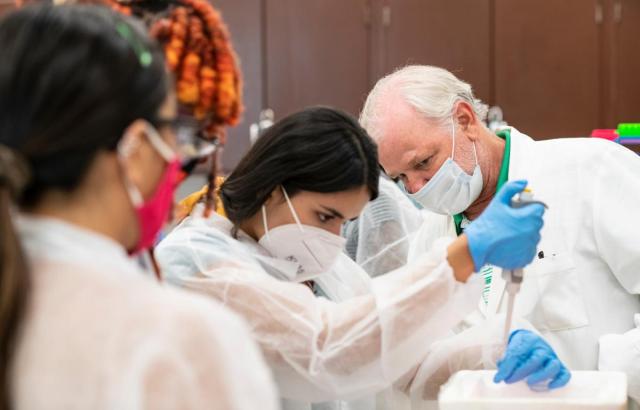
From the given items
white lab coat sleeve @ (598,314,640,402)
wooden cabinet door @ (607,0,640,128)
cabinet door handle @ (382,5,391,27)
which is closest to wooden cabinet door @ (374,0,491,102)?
cabinet door handle @ (382,5,391,27)

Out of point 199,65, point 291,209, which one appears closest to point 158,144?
point 199,65

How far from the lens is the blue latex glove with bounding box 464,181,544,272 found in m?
1.38

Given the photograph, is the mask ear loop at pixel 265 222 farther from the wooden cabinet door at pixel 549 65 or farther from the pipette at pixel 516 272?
the wooden cabinet door at pixel 549 65

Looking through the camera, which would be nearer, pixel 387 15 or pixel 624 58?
pixel 624 58

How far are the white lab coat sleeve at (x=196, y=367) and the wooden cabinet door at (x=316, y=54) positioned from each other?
11.2ft

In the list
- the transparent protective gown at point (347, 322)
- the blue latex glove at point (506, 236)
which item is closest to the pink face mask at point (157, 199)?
the transparent protective gown at point (347, 322)

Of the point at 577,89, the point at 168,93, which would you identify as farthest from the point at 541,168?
the point at 577,89

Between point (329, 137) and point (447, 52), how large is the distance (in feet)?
8.96

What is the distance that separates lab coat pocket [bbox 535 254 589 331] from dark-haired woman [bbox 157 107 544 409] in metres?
0.49

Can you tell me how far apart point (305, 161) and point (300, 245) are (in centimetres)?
16

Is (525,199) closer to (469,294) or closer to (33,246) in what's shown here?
(469,294)

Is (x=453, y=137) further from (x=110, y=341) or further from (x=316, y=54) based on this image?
(x=316, y=54)

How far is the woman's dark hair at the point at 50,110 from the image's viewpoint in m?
0.86

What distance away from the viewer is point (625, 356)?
176 centimetres
